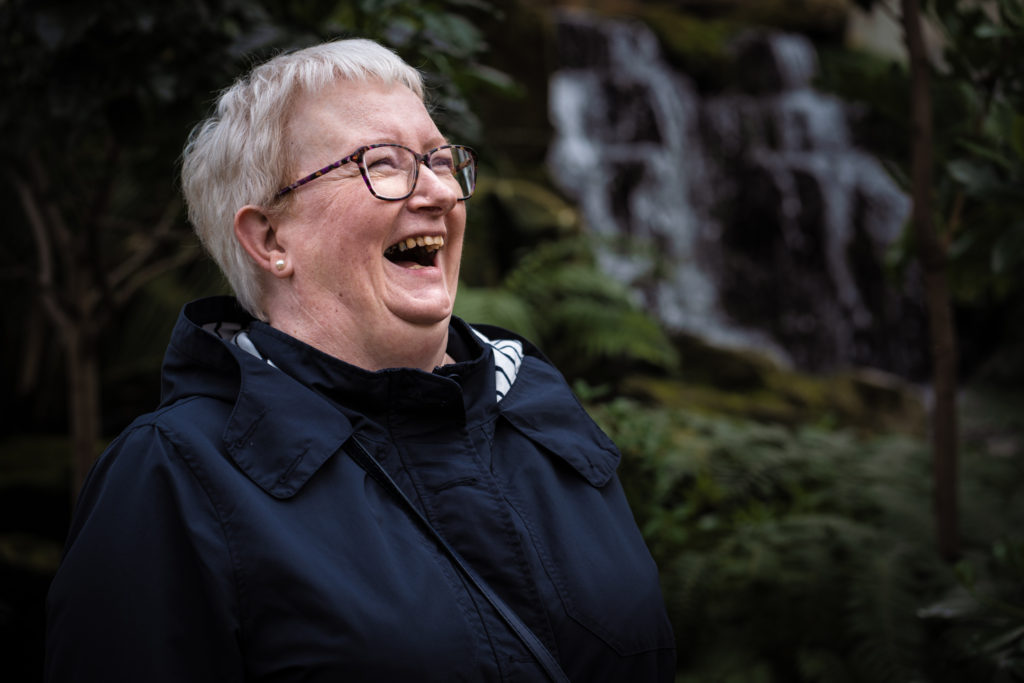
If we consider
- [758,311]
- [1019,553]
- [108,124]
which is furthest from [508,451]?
[758,311]

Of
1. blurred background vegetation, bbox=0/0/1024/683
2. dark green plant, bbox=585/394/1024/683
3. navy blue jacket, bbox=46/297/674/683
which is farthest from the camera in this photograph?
dark green plant, bbox=585/394/1024/683

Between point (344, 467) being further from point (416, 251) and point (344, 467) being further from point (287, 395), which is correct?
point (416, 251)

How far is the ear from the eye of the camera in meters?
1.54

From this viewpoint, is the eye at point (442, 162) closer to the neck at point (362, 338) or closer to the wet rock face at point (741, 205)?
the neck at point (362, 338)

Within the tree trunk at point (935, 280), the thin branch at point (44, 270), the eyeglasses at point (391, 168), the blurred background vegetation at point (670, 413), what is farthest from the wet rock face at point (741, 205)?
the eyeglasses at point (391, 168)

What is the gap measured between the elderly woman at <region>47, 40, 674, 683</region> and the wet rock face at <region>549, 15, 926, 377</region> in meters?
7.11

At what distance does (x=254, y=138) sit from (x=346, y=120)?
0.17 meters

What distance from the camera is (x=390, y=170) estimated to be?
5.08ft

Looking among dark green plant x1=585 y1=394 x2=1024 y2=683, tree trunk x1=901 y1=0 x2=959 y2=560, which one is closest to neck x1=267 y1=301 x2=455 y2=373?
dark green plant x1=585 y1=394 x2=1024 y2=683

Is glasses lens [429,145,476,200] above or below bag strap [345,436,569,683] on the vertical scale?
above

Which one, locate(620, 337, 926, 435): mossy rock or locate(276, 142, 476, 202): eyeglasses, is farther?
locate(620, 337, 926, 435): mossy rock

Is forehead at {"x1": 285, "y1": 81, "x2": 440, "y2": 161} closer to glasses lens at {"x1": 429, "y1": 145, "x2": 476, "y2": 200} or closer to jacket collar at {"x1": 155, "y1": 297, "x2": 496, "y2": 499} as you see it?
glasses lens at {"x1": 429, "y1": 145, "x2": 476, "y2": 200}

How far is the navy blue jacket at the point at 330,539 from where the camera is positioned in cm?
118

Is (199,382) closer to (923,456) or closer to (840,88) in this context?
(840,88)
